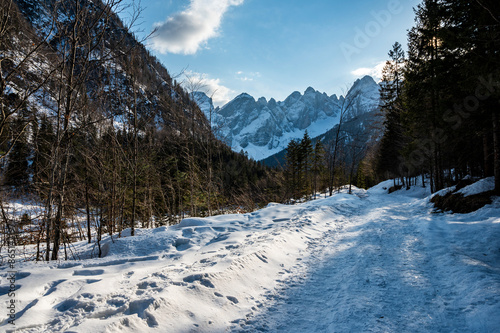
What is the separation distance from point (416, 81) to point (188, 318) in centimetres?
1736

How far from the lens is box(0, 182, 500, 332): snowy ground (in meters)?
2.54

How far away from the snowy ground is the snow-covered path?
0.02m

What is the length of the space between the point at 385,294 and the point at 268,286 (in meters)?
1.74

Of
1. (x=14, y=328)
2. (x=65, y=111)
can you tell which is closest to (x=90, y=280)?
(x=14, y=328)

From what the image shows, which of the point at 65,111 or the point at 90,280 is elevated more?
the point at 65,111

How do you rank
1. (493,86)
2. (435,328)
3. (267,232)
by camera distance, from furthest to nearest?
(493,86) < (267,232) < (435,328)

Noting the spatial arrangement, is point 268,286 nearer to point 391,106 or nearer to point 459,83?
point 459,83

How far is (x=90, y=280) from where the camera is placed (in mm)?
3262

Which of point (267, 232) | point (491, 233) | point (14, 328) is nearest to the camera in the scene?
point (14, 328)

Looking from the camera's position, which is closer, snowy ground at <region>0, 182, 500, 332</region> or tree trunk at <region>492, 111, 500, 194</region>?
snowy ground at <region>0, 182, 500, 332</region>

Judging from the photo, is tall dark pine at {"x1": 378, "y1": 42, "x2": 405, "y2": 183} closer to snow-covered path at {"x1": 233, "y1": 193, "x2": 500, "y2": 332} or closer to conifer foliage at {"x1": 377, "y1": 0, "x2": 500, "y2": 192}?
conifer foliage at {"x1": 377, "y1": 0, "x2": 500, "y2": 192}

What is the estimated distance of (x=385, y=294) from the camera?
321 centimetres

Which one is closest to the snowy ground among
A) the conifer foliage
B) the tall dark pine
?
the conifer foliage

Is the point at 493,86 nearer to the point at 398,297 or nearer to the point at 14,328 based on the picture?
the point at 398,297
